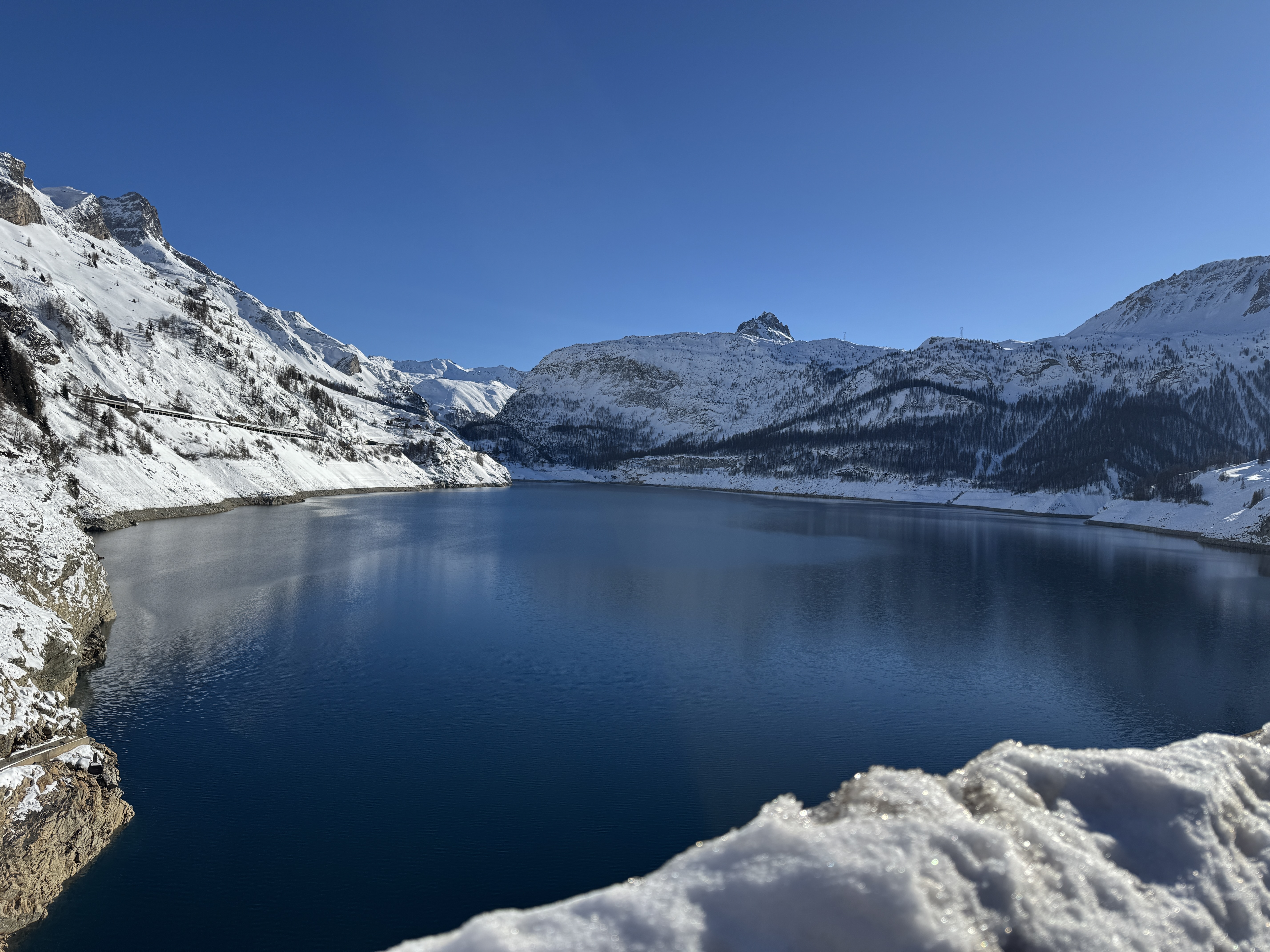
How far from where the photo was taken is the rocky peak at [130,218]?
583 ft

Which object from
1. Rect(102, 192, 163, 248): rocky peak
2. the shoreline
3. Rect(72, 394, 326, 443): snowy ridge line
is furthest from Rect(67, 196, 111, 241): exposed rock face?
the shoreline

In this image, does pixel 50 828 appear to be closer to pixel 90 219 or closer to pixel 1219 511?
pixel 1219 511

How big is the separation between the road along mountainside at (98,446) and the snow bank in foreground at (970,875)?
854 cm

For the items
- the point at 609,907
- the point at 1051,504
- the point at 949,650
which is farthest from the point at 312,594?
the point at 1051,504

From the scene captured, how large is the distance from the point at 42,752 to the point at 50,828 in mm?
1082

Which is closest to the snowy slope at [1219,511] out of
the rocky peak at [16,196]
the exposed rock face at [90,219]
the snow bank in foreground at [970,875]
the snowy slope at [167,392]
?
the snow bank in foreground at [970,875]

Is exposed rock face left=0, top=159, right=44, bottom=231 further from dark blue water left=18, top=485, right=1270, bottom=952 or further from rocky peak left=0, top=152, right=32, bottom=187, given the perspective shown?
dark blue water left=18, top=485, right=1270, bottom=952

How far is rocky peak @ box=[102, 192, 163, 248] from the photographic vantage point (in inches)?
6993

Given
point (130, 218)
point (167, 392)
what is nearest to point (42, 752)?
point (167, 392)

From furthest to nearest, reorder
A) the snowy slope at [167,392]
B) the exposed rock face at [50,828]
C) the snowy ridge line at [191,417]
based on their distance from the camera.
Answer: the snowy ridge line at [191,417] < the snowy slope at [167,392] < the exposed rock face at [50,828]

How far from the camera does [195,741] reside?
11.8 metres

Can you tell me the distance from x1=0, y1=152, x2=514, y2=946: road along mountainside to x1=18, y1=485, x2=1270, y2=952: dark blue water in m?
1.02

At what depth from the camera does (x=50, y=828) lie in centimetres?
807

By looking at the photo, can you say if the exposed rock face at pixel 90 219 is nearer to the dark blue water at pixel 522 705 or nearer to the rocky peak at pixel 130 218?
the rocky peak at pixel 130 218
